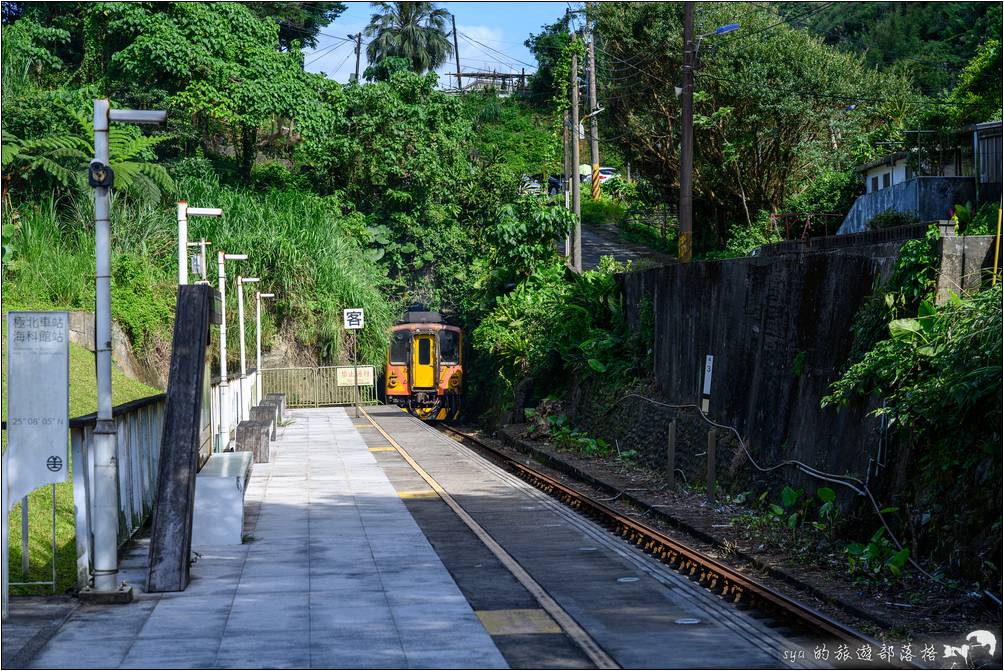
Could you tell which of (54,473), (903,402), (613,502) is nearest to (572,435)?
(613,502)

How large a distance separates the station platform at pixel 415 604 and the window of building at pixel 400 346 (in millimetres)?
21070

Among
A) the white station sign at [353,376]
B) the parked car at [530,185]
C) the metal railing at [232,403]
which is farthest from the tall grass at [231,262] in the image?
the parked car at [530,185]

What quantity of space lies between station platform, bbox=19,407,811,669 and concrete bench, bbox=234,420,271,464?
3872 mm

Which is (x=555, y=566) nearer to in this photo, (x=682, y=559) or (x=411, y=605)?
(x=682, y=559)

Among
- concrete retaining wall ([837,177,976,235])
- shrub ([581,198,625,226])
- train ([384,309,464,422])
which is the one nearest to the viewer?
concrete retaining wall ([837,177,976,235])

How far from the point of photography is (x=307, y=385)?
124 ft

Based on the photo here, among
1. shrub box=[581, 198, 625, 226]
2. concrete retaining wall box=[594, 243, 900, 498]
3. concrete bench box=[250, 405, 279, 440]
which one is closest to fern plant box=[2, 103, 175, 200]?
concrete bench box=[250, 405, 279, 440]

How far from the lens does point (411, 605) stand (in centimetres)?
818

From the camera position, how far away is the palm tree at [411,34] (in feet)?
208

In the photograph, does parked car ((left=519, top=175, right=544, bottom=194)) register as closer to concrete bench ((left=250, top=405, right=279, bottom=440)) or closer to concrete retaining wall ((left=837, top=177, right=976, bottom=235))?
concrete retaining wall ((left=837, top=177, right=976, bottom=235))

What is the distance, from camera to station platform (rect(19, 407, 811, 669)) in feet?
22.3

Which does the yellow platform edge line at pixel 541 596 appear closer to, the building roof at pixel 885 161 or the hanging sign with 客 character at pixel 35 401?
the hanging sign with 客 character at pixel 35 401

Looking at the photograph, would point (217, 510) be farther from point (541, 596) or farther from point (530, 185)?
point (530, 185)

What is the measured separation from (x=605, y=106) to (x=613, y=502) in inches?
1090
